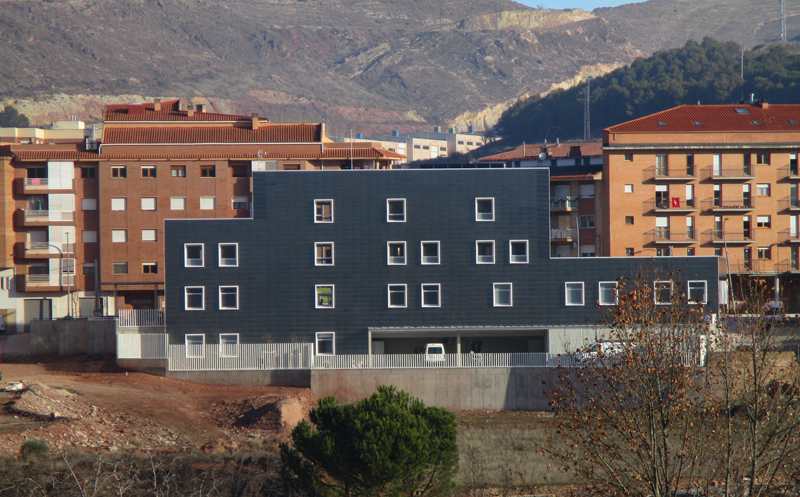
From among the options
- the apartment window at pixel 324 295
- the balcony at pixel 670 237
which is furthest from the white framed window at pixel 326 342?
the balcony at pixel 670 237

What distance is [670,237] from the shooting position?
6881cm

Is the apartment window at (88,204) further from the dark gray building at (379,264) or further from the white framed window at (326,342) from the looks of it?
the white framed window at (326,342)

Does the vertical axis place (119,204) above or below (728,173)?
below

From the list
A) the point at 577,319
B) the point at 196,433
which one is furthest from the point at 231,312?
the point at 577,319

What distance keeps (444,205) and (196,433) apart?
18.8 meters

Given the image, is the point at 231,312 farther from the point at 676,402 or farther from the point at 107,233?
the point at 676,402

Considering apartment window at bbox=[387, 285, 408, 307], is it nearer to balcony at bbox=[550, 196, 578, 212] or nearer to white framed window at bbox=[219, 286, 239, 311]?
white framed window at bbox=[219, 286, 239, 311]

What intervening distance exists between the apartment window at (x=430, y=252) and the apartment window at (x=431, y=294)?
1.35 m

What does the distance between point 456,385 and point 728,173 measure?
34.5 m

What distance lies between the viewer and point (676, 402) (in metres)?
19.3

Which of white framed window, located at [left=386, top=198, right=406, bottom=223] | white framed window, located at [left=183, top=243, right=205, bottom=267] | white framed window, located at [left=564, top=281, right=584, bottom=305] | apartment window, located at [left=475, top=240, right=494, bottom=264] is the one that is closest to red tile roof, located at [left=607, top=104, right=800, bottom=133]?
white framed window, located at [left=564, top=281, right=584, bottom=305]

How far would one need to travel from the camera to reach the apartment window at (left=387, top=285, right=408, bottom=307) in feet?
163

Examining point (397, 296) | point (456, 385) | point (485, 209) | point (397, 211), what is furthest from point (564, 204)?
point (456, 385)

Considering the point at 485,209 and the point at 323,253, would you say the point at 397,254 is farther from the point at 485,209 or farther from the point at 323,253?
the point at 485,209
